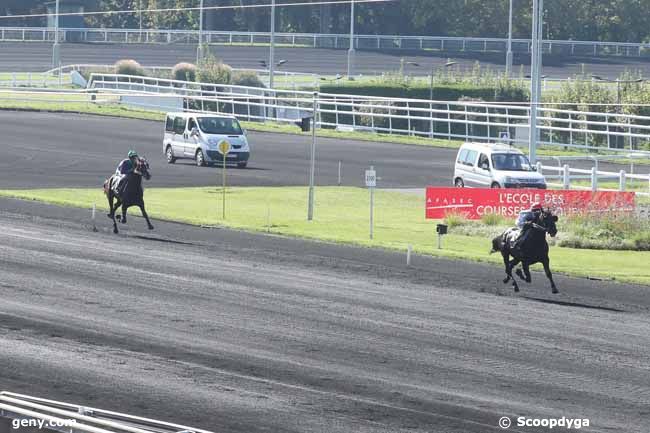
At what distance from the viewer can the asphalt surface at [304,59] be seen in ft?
309

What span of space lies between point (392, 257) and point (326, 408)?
12.9m

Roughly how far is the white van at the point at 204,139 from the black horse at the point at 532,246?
2349 cm

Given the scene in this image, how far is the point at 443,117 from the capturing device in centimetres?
6222

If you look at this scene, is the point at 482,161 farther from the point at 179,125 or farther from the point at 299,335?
the point at 299,335

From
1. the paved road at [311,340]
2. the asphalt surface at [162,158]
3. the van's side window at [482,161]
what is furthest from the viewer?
the asphalt surface at [162,158]

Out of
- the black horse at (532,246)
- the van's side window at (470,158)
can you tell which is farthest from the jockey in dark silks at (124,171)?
the van's side window at (470,158)

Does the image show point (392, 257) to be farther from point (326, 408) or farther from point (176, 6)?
point (176, 6)

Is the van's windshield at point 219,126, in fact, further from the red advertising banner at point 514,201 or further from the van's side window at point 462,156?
the red advertising banner at point 514,201

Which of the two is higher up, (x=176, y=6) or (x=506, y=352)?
(x=176, y=6)

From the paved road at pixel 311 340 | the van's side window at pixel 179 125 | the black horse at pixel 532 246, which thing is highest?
the van's side window at pixel 179 125

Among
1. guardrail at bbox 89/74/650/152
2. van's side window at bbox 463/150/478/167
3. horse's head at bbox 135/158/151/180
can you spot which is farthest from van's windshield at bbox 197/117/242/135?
horse's head at bbox 135/158/151/180

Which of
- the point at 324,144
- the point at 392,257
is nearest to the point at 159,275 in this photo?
the point at 392,257

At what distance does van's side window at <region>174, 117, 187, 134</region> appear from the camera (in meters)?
47.5

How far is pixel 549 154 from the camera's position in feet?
174
